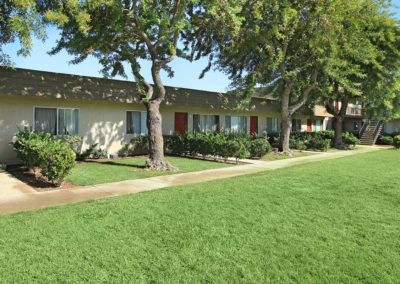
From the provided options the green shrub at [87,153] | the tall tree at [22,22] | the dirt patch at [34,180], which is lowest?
the dirt patch at [34,180]

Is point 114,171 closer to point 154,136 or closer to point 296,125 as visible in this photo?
point 154,136

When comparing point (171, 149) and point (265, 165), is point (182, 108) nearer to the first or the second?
point (171, 149)

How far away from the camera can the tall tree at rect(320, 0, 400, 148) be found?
63.5 feet

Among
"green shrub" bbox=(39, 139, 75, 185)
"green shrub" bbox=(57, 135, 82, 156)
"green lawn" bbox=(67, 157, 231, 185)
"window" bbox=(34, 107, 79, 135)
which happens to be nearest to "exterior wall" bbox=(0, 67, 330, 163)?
"window" bbox=(34, 107, 79, 135)

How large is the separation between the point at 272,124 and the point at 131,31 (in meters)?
16.5

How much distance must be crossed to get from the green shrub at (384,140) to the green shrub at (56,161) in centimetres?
3069

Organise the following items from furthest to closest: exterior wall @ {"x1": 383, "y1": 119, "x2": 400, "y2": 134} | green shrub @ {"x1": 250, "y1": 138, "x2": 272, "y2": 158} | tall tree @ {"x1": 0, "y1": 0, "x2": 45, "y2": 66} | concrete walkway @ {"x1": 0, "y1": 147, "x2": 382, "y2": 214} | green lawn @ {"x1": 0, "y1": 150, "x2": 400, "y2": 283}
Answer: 1. exterior wall @ {"x1": 383, "y1": 119, "x2": 400, "y2": 134}
2. green shrub @ {"x1": 250, "y1": 138, "x2": 272, "y2": 158}
3. tall tree @ {"x1": 0, "y1": 0, "x2": 45, "y2": 66}
4. concrete walkway @ {"x1": 0, "y1": 147, "x2": 382, "y2": 214}
5. green lawn @ {"x1": 0, "y1": 150, "x2": 400, "y2": 283}

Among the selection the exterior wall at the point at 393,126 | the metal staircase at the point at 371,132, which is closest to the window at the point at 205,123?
the metal staircase at the point at 371,132

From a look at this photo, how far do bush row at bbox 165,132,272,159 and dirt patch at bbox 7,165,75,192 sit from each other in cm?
733

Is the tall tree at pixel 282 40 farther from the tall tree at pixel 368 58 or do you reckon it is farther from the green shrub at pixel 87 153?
the green shrub at pixel 87 153

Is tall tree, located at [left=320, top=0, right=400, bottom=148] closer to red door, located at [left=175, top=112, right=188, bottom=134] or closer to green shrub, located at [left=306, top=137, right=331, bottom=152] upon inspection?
green shrub, located at [left=306, top=137, right=331, bottom=152]

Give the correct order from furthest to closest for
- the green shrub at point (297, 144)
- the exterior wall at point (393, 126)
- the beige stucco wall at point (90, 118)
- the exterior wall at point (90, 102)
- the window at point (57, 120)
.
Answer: the exterior wall at point (393, 126)
the green shrub at point (297, 144)
the window at point (57, 120)
the beige stucco wall at point (90, 118)
the exterior wall at point (90, 102)

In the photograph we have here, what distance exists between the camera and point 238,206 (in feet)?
23.1

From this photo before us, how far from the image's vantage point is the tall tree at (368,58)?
19.4 meters
